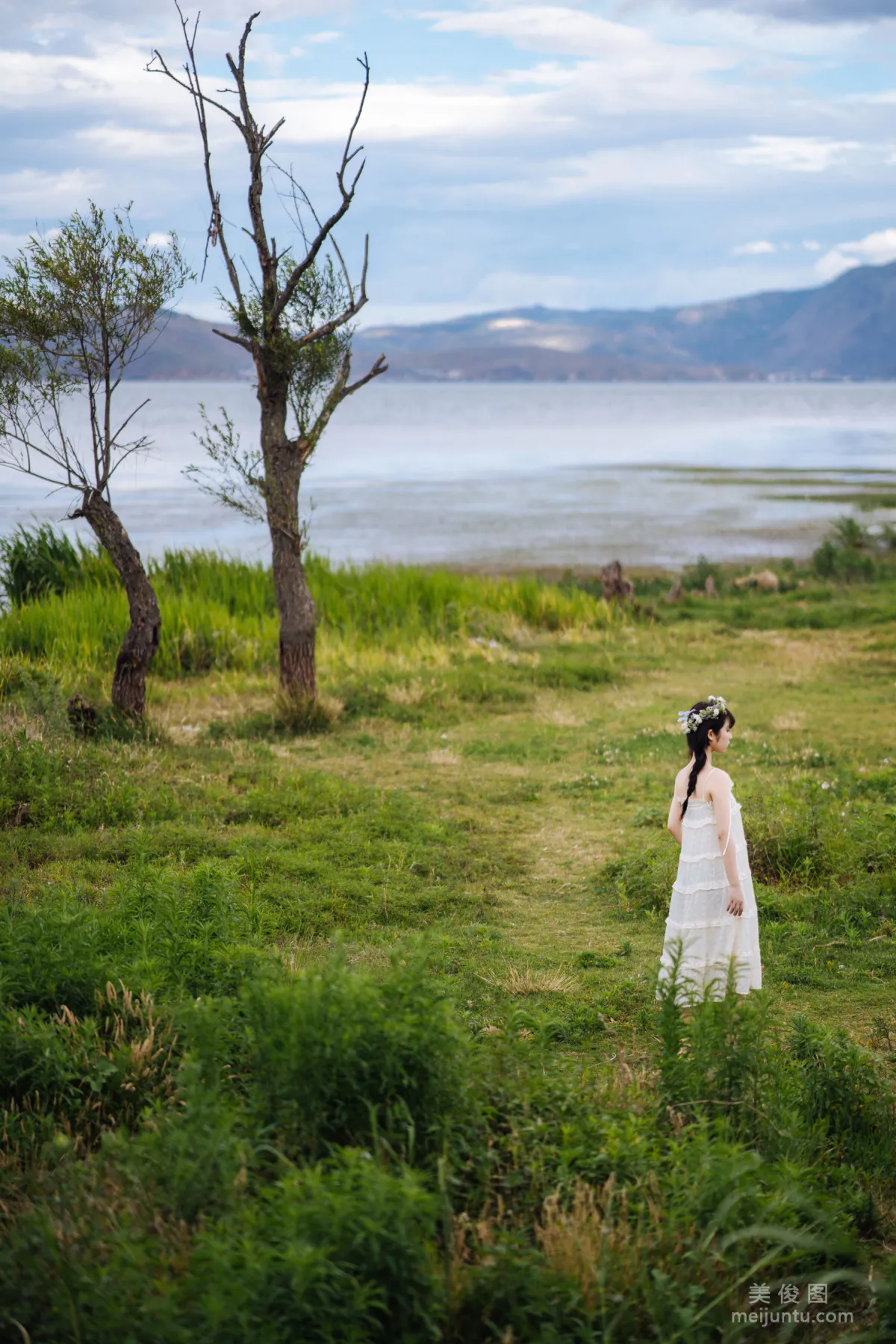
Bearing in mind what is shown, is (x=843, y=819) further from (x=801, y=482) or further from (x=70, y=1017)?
(x=801, y=482)

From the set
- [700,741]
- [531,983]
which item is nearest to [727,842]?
[700,741]

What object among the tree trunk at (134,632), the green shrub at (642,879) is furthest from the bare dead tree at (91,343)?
the green shrub at (642,879)

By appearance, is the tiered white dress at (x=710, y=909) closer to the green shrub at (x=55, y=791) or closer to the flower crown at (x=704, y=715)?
the flower crown at (x=704, y=715)

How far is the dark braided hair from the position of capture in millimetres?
6012

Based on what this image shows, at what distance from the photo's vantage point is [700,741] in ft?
19.8

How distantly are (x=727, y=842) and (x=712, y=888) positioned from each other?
0.25 meters

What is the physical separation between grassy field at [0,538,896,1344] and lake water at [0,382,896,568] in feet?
15.5

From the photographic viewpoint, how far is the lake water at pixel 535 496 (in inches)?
1341

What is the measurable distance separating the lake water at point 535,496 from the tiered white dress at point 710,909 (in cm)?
843

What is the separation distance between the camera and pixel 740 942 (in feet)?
19.4

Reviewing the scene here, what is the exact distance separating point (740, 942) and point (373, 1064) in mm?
2793

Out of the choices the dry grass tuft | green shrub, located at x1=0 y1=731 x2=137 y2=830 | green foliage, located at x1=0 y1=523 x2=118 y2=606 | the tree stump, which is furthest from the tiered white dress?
the tree stump

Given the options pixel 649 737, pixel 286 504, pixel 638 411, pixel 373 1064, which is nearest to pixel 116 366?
pixel 286 504

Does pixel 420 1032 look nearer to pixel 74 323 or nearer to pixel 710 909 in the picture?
pixel 710 909
